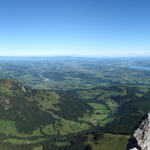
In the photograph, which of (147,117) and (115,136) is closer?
A: (147,117)

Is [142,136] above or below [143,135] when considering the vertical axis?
below

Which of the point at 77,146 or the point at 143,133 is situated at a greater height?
the point at 143,133

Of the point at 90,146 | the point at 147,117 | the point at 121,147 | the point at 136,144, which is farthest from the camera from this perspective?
the point at 90,146

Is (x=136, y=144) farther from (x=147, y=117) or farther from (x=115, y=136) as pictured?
(x=115, y=136)

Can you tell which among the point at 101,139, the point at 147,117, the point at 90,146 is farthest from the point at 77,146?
the point at 147,117

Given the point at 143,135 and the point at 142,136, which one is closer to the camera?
the point at 142,136

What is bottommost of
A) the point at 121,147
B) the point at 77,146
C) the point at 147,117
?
the point at 77,146

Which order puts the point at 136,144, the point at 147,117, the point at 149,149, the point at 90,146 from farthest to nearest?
the point at 90,146
the point at 147,117
the point at 136,144
the point at 149,149
